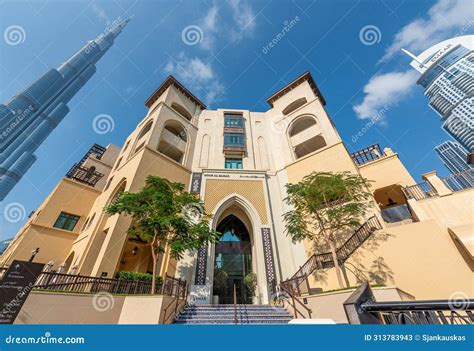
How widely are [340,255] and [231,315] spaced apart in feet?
18.0

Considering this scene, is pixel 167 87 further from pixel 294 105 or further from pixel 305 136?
pixel 305 136

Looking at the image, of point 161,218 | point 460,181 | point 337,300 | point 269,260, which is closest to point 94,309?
point 161,218

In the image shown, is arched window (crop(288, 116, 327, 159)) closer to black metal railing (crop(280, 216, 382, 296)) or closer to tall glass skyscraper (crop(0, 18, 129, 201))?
black metal railing (crop(280, 216, 382, 296))

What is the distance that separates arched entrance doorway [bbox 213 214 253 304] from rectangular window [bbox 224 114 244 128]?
8317 millimetres

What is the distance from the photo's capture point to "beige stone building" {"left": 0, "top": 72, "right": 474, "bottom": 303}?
7.76m

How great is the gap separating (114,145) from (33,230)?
12120 mm

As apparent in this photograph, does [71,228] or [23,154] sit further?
[23,154]

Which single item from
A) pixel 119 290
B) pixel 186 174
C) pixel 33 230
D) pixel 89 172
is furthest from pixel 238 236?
pixel 89 172

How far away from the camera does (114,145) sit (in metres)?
21.5

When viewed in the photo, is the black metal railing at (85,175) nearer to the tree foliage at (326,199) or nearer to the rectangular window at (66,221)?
the rectangular window at (66,221)


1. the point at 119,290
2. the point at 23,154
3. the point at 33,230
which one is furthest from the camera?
the point at 23,154

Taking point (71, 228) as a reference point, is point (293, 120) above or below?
above

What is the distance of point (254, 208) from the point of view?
12.5 metres
